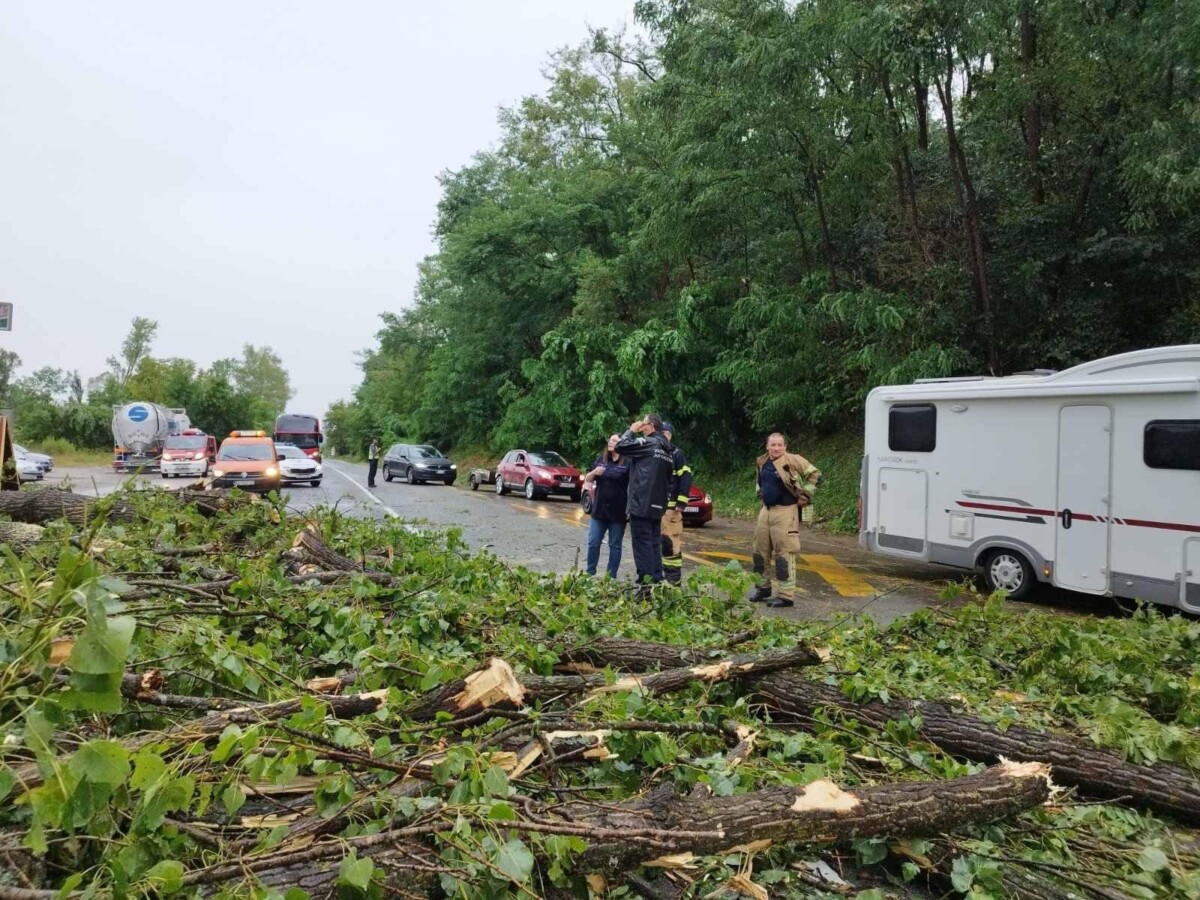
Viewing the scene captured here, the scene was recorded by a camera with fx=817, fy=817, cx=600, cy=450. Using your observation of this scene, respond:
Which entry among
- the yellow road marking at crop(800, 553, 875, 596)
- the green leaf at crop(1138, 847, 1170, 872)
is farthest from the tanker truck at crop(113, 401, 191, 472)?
the green leaf at crop(1138, 847, 1170, 872)

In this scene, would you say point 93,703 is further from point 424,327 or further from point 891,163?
point 424,327

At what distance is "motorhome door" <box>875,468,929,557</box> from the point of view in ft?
32.3

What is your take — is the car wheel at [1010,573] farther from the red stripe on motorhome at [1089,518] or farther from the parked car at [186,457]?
the parked car at [186,457]

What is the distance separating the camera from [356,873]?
6.32 feet

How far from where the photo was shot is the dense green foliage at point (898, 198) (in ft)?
40.4

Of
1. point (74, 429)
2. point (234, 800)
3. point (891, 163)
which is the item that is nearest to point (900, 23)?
point (891, 163)

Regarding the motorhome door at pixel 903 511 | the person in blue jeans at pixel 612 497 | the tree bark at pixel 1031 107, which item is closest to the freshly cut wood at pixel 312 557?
the person in blue jeans at pixel 612 497

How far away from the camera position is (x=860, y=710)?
3842 mm

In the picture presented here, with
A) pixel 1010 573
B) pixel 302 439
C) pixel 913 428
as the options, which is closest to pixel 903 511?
pixel 913 428

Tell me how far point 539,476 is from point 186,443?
1343 cm

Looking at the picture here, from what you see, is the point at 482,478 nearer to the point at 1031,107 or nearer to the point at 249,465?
the point at 249,465

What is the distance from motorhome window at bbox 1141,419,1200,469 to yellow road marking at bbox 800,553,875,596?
315cm

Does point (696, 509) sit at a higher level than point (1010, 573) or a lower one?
higher

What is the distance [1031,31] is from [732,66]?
17.7 ft
